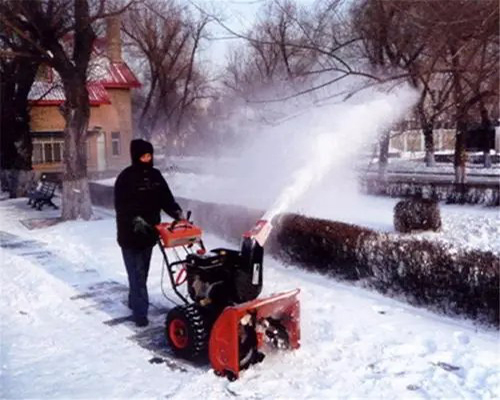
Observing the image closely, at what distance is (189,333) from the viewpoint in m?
4.73

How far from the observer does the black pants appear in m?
5.74

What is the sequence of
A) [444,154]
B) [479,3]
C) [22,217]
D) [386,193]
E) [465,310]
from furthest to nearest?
[444,154], [386,193], [22,217], [465,310], [479,3]

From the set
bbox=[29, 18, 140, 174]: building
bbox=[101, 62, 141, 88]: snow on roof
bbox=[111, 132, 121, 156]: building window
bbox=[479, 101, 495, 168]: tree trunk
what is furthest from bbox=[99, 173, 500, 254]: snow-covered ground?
bbox=[111, 132, 121, 156]: building window

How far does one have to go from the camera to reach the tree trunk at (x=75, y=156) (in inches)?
528

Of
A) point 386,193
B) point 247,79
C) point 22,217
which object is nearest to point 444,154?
point 247,79

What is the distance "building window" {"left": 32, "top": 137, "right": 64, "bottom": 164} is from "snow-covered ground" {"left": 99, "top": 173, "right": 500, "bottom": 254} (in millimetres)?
18801

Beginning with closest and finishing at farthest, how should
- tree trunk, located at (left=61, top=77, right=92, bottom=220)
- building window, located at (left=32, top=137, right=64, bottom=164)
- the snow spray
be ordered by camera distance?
the snow spray
tree trunk, located at (left=61, top=77, right=92, bottom=220)
building window, located at (left=32, top=137, right=64, bottom=164)

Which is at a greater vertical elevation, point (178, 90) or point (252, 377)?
point (178, 90)

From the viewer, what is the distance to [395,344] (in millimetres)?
4980

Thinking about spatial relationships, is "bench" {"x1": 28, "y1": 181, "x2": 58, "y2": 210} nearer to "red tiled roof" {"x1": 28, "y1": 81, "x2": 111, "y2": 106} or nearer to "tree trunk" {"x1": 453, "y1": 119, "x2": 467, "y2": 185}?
"red tiled roof" {"x1": 28, "y1": 81, "x2": 111, "y2": 106}

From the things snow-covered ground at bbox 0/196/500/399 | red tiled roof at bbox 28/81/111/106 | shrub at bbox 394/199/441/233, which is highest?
red tiled roof at bbox 28/81/111/106

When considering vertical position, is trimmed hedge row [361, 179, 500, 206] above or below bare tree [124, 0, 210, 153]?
below

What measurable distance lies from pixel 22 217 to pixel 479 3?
13059mm

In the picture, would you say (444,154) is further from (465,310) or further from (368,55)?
(465,310)
